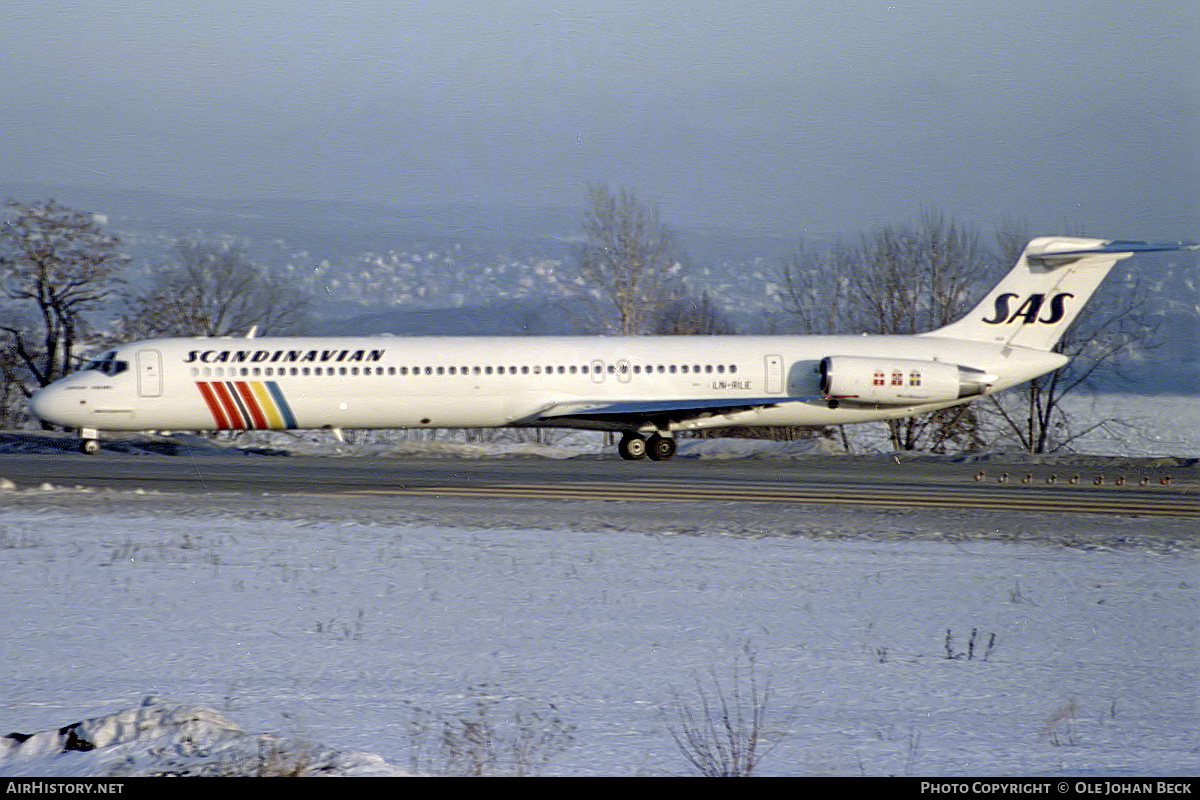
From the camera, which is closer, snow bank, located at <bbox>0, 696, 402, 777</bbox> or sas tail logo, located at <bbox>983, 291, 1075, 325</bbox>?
snow bank, located at <bbox>0, 696, 402, 777</bbox>

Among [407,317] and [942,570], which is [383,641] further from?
[407,317]

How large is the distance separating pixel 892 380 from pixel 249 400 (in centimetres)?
1446

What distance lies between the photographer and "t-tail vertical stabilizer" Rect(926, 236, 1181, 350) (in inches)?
1102

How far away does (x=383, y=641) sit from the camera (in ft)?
28.1

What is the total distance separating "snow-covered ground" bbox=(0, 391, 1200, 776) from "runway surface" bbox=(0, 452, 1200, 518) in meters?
4.58

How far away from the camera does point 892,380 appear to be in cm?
2652

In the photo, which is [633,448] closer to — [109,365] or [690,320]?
[109,365]

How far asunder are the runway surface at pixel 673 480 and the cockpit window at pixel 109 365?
6.43 ft

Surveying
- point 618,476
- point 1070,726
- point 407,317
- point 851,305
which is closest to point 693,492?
point 618,476

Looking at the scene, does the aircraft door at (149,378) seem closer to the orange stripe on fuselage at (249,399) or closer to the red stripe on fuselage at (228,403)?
the red stripe on fuselage at (228,403)

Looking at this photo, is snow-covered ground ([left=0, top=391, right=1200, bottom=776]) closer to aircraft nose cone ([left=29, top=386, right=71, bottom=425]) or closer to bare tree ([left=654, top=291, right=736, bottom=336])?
aircraft nose cone ([left=29, top=386, right=71, bottom=425])

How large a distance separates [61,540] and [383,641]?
20.9 feet

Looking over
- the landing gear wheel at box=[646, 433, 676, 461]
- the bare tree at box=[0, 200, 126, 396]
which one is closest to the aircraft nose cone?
the landing gear wheel at box=[646, 433, 676, 461]

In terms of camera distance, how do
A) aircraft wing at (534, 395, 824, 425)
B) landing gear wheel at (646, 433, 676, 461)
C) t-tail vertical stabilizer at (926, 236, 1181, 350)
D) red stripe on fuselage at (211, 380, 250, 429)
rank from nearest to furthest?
aircraft wing at (534, 395, 824, 425)
red stripe on fuselage at (211, 380, 250, 429)
landing gear wheel at (646, 433, 676, 461)
t-tail vertical stabilizer at (926, 236, 1181, 350)
